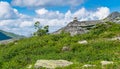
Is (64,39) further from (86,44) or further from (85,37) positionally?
(86,44)

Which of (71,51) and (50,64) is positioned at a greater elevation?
(71,51)

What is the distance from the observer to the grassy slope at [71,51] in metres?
28.2

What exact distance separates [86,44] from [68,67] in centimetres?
1518

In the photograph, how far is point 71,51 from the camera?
35.4 m

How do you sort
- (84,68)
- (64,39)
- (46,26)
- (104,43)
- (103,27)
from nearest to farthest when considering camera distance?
(84,68) → (104,43) → (64,39) → (103,27) → (46,26)

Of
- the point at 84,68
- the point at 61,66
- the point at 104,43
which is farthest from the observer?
the point at 104,43

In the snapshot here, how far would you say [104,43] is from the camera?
36.1 m

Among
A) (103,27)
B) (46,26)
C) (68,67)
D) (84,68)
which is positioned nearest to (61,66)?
(68,67)

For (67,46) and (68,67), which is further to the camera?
(67,46)

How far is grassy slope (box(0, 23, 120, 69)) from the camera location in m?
28.2

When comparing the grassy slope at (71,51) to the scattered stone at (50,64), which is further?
the grassy slope at (71,51)

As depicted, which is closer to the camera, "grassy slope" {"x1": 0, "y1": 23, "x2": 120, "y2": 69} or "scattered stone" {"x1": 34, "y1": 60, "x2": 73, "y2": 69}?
"scattered stone" {"x1": 34, "y1": 60, "x2": 73, "y2": 69}

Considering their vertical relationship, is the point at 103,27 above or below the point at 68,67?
above

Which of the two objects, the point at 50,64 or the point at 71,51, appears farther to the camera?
the point at 71,51
